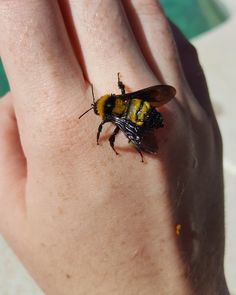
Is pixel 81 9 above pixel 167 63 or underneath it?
above

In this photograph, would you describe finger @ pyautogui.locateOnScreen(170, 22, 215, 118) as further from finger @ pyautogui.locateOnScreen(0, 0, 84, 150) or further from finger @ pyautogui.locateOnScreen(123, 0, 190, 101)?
finger @ pyautogui.locateOnScreen(0, 0, 84, 150)

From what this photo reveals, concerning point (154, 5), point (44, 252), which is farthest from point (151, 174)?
point (154, 5)

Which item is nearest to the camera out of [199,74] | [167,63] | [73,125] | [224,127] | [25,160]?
[73,125]

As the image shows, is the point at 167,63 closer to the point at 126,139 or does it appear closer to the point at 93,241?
the point at 126,139

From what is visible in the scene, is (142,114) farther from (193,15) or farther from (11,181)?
(193,15)

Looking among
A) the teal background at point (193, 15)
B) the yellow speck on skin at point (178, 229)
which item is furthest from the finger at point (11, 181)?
the teal background at point (193, 15)

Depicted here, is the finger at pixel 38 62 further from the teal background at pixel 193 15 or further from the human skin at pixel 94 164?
the teal background at pixel 193 15
